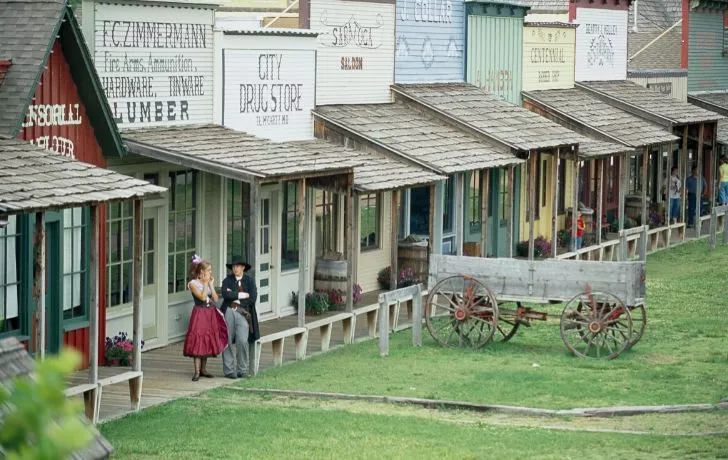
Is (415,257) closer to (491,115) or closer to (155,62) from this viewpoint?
(491,115)

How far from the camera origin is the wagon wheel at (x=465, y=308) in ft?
60.5

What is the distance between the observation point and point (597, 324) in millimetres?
17906

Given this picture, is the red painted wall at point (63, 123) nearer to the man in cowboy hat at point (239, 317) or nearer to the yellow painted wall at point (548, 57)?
the man in cowboy hat at point (239, 317)

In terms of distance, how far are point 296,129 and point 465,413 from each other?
8.48m

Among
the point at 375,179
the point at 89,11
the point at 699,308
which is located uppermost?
the point at 89,11

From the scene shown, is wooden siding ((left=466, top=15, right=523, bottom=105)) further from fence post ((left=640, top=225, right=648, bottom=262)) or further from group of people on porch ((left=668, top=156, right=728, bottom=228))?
group of people on porch ((left=668, top=156, right=728, bottom=228))

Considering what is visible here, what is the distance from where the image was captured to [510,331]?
19516mm

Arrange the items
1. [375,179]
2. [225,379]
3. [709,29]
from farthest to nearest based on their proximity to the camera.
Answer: [709,29] < [375,179] < [225,379]

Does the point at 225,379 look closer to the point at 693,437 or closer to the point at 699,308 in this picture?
the point at 693,437

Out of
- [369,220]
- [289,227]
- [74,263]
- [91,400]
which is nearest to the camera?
[91,400]

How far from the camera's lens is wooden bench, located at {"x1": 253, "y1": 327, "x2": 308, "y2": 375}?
1659cm

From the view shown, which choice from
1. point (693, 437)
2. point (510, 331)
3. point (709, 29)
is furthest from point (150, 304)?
point (709, 29)

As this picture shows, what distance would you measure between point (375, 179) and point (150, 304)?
3.75 meters


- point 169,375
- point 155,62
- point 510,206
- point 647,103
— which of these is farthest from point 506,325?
point 647,103
